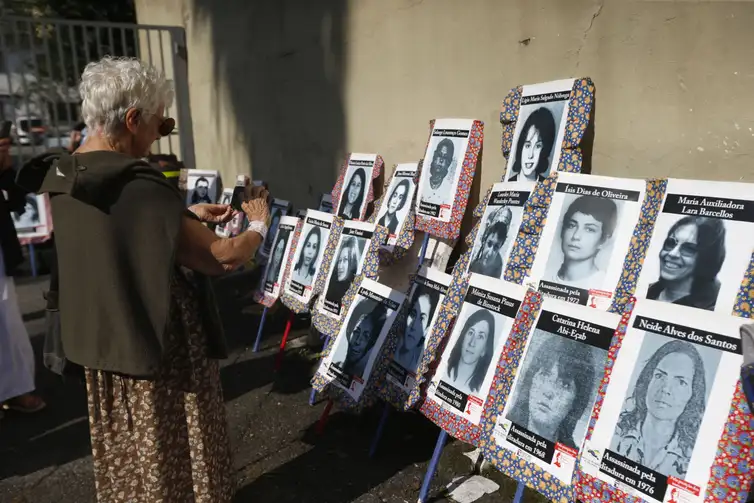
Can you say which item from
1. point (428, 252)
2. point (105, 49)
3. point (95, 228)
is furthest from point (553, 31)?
point (105, 49)

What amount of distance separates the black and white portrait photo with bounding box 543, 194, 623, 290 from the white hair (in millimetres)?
1520

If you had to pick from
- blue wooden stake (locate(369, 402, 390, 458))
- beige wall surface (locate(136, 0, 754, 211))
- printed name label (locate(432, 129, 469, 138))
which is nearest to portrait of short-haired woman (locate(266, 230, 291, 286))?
beige wall surface (locate(136, 0, 754, 211))

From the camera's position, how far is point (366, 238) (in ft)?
10.4

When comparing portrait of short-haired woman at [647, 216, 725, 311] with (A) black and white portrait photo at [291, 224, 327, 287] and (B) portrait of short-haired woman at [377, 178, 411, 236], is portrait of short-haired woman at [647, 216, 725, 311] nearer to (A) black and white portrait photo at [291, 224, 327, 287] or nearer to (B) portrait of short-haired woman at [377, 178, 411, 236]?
(B) portrait of short-haired woman at [377, 178, 411, 236]

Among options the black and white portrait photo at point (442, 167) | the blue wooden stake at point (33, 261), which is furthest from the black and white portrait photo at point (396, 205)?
the blue wooden stake at point (33, 261)

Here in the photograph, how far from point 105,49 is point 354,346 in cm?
695

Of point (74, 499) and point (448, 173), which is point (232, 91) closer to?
point (448, 173)

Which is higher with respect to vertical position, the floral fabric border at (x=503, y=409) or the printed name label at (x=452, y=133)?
the printed name label at (x=452, y=133)

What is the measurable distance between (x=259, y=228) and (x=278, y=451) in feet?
4.98

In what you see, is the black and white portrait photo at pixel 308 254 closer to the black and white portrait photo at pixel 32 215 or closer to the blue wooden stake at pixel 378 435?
the blue wooden stake at pixel 378 435

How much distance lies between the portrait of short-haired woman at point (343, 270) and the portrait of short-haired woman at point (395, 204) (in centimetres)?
25

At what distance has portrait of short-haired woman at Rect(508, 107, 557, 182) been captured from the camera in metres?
2.50

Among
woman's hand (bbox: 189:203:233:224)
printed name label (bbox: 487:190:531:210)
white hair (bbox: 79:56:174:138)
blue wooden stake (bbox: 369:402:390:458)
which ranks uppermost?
white hair (bbox: 79:56:174:138)

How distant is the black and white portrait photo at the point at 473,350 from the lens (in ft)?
6.98
